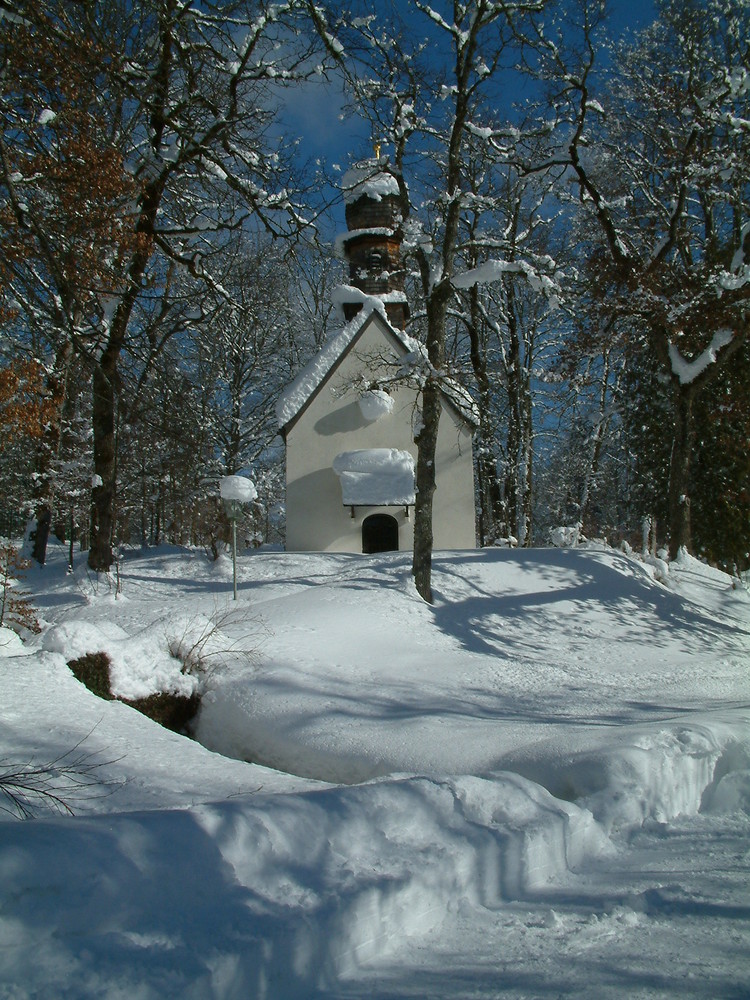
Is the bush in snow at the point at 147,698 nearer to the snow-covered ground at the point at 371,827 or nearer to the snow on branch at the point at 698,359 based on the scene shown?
the snow-covered ground at the point at 371,827

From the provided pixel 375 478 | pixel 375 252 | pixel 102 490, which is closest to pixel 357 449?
pixel 375 478

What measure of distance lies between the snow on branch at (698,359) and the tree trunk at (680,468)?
26 centimetres

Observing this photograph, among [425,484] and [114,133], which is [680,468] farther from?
[114,133]

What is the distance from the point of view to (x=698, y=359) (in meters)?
→ 16.5

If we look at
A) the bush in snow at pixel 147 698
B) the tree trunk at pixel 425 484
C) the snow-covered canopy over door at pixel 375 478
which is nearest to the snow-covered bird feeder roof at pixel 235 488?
the tree trunk at pixel 425 484

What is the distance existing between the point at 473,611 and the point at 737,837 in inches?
352

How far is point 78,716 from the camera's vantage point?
6.62 metres

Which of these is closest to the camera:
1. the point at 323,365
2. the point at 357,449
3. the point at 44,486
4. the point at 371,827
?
the point at 371,827

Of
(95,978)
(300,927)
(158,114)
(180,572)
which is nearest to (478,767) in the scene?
(300,927)

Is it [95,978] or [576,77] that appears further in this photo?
[576,77]

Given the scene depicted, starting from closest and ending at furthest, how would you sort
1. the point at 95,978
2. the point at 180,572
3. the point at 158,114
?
the point at 95,978, the point at 158,114, the point at 180,572

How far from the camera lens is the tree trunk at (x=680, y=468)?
55.6 feet

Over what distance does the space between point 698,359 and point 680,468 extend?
2470 mm

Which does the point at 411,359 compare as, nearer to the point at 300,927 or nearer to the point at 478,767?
the point at 478,767
